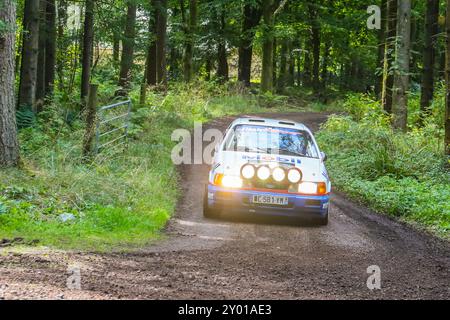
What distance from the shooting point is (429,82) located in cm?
2253

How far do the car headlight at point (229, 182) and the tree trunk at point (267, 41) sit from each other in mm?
22764

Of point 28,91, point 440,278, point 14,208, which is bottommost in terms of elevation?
point 440,278

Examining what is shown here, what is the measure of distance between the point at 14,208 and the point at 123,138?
684 cm

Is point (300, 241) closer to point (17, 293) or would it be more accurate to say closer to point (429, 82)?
point (17, 293)

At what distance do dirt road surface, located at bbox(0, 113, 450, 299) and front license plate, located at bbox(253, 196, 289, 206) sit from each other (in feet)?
1.45

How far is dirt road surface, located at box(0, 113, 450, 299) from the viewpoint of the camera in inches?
223

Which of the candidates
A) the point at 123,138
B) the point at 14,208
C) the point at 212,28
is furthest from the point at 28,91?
the point at 212,28

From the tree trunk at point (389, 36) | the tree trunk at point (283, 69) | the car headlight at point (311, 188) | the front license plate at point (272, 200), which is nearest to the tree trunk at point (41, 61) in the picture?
the tree trunk at point (389, 36)

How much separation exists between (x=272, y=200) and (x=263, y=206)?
18 centimetres

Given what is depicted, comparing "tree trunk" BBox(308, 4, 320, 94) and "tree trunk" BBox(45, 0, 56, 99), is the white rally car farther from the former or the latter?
"tree trunk" BBox(308, 4, 320, 94)

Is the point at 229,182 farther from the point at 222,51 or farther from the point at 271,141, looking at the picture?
the point at 222,51

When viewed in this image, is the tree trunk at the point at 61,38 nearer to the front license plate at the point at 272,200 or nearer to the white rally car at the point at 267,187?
the white rally car at the point at 267,187

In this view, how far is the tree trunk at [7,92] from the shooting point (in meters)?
9.80

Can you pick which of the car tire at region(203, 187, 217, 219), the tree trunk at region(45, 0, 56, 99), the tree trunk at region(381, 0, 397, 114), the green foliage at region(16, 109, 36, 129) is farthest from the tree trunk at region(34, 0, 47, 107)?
the tree trunk at region(381, 0, 397, 114)
